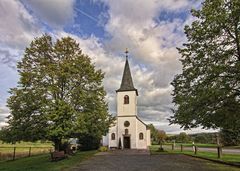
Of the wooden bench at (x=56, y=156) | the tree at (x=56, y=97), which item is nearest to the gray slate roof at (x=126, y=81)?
the tree at (x=56, y=97)

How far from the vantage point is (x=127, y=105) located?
46.5 meters

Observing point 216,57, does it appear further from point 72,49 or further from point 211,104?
point 72,49

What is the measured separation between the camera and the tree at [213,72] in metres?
14.4

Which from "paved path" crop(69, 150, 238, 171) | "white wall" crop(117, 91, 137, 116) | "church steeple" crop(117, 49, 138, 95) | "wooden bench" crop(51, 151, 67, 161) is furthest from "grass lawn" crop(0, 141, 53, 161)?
"church steeple" crop(117, 49, 138, 95)

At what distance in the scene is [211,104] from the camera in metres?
15.0

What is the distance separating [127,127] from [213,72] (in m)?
32.1

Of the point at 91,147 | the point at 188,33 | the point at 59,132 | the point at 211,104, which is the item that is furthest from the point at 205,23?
the point at 91,147

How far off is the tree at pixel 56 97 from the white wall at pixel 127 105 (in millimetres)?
19515

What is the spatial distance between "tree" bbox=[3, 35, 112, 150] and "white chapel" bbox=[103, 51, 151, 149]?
62.0ft

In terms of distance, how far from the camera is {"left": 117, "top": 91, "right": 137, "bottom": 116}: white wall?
46.0 metres

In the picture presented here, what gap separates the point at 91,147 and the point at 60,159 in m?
15.3

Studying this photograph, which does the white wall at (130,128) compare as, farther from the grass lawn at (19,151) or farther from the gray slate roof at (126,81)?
the grass lawn at (19,151)

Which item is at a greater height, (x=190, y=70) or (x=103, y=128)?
(x=190, y=70)

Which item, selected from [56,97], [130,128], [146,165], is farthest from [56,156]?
[130,128]
